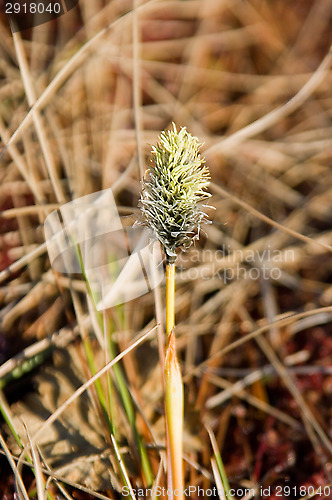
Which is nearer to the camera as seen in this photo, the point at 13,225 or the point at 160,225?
the point at 160,225

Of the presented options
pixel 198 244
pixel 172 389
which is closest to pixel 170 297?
pixel 172 389

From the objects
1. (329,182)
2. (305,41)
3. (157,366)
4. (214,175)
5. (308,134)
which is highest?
(305,41)

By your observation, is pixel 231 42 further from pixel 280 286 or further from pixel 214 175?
pixel 280 286

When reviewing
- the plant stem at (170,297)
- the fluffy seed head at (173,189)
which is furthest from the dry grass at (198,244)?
the fluffy seed head at (173,189)

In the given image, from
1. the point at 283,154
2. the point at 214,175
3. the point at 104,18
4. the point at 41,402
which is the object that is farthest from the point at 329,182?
the point at 41,402

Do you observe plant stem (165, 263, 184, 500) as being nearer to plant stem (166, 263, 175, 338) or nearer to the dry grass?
plant stem (166, 263, 175, 338)

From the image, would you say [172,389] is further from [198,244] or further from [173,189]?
[198,244]

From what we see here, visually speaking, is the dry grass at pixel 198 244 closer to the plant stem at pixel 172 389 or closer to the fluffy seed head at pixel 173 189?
the plant stem at pixel 172 389
